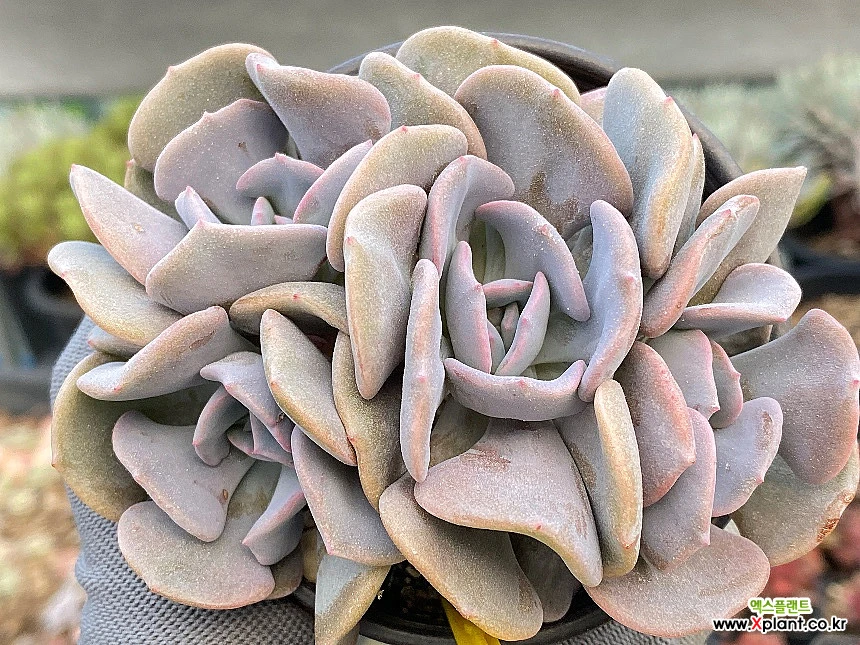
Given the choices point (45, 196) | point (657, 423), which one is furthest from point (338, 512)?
point (45, 196)

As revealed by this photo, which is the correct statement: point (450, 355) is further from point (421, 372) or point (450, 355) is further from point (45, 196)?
point (45, 196)

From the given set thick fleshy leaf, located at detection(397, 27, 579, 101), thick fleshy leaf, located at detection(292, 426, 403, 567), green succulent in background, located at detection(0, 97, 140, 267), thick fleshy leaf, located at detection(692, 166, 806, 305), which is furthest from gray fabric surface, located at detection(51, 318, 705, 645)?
green succulent in background, located at detection(0, 97, 140, 267)

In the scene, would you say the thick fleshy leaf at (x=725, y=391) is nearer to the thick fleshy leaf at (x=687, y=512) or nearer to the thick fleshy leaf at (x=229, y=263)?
the thick fleshy leaf at (x=687, y=512)

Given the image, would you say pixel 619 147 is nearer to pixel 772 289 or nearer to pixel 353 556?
pixel 772 289

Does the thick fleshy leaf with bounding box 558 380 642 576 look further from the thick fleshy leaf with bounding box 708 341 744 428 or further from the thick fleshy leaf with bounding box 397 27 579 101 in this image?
the thick fleshy leaf with bounding box 397 27 579 101

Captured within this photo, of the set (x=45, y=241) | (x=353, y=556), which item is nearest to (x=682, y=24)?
(x=45, y=241)
